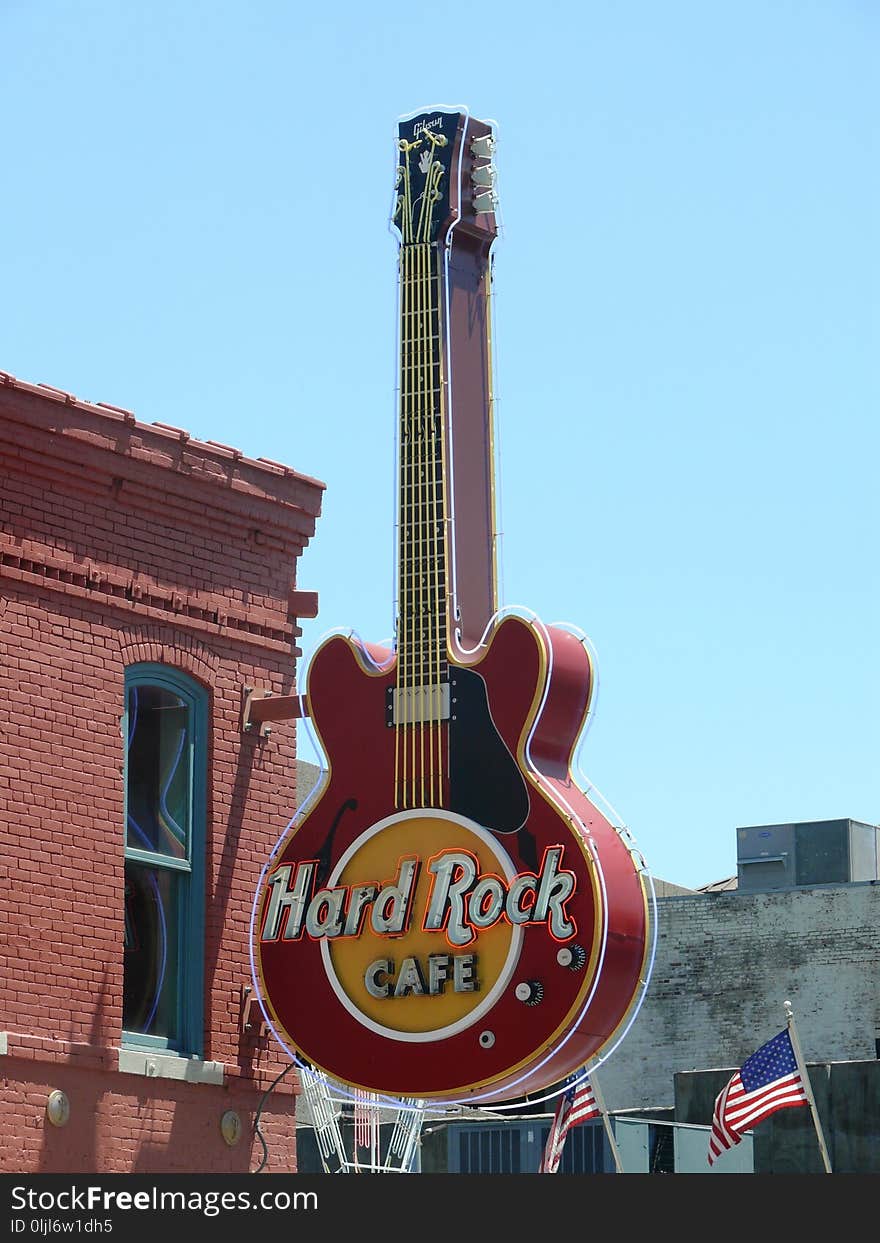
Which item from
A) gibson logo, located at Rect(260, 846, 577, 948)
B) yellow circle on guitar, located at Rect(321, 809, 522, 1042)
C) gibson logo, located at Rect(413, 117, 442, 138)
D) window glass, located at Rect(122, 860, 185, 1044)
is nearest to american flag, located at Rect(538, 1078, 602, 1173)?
yellow circle on guitar, located at Rect(321, 809, 522, 1042)

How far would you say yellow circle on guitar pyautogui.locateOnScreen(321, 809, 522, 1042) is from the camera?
17.9 metres

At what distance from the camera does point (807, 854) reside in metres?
47.2

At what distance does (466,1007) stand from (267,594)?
4.91 m

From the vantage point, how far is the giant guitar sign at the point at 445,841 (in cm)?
1762

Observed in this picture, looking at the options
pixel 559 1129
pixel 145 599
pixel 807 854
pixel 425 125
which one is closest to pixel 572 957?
pixel 559 1129

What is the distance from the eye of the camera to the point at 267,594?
844 inches

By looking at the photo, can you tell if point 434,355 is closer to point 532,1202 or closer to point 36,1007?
point 36,1007

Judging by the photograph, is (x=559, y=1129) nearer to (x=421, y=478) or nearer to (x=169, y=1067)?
(x=169, y=1067)

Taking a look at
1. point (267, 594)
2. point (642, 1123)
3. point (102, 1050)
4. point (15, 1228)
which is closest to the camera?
point (15, 1228)

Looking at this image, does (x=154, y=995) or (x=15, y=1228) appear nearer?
(x=15, y=1228)

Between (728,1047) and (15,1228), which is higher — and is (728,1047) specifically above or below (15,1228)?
above

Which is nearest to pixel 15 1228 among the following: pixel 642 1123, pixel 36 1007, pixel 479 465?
pixel 36 1007

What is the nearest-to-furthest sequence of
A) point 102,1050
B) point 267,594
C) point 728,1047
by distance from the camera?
point 102,1050, point 267,594, point 728,1047

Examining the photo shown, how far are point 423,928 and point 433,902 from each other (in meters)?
0.20
